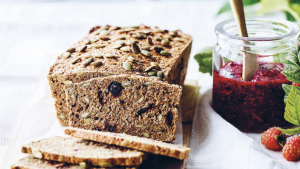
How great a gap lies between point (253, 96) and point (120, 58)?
112 centimetres

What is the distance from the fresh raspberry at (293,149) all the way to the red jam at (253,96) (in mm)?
424

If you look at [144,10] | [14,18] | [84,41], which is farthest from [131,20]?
[84,41]

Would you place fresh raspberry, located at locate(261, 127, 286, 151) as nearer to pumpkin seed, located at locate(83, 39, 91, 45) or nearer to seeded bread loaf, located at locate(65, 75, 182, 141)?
seeded bread loaf, located at locate(65, 75, 182, 141)

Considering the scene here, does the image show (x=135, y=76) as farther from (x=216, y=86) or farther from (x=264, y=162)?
(x=264, y=162)

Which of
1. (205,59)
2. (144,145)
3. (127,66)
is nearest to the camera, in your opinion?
(144,145)

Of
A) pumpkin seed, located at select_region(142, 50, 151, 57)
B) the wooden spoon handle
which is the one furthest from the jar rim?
pumpkin seed, located at select_region(142, 50, 151, 57)

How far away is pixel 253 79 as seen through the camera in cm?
303

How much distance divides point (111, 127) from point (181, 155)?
776 mm

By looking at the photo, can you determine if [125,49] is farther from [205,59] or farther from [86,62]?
[205,59]

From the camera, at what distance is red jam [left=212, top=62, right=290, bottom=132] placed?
3.00 metres

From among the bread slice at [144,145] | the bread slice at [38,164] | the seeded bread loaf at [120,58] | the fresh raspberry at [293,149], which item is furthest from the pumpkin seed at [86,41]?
the fresh raspberry at [293,149]

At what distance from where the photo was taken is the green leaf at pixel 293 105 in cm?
271

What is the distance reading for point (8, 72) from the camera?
14.8 feet

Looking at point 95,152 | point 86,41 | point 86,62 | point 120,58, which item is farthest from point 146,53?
point 95,152
